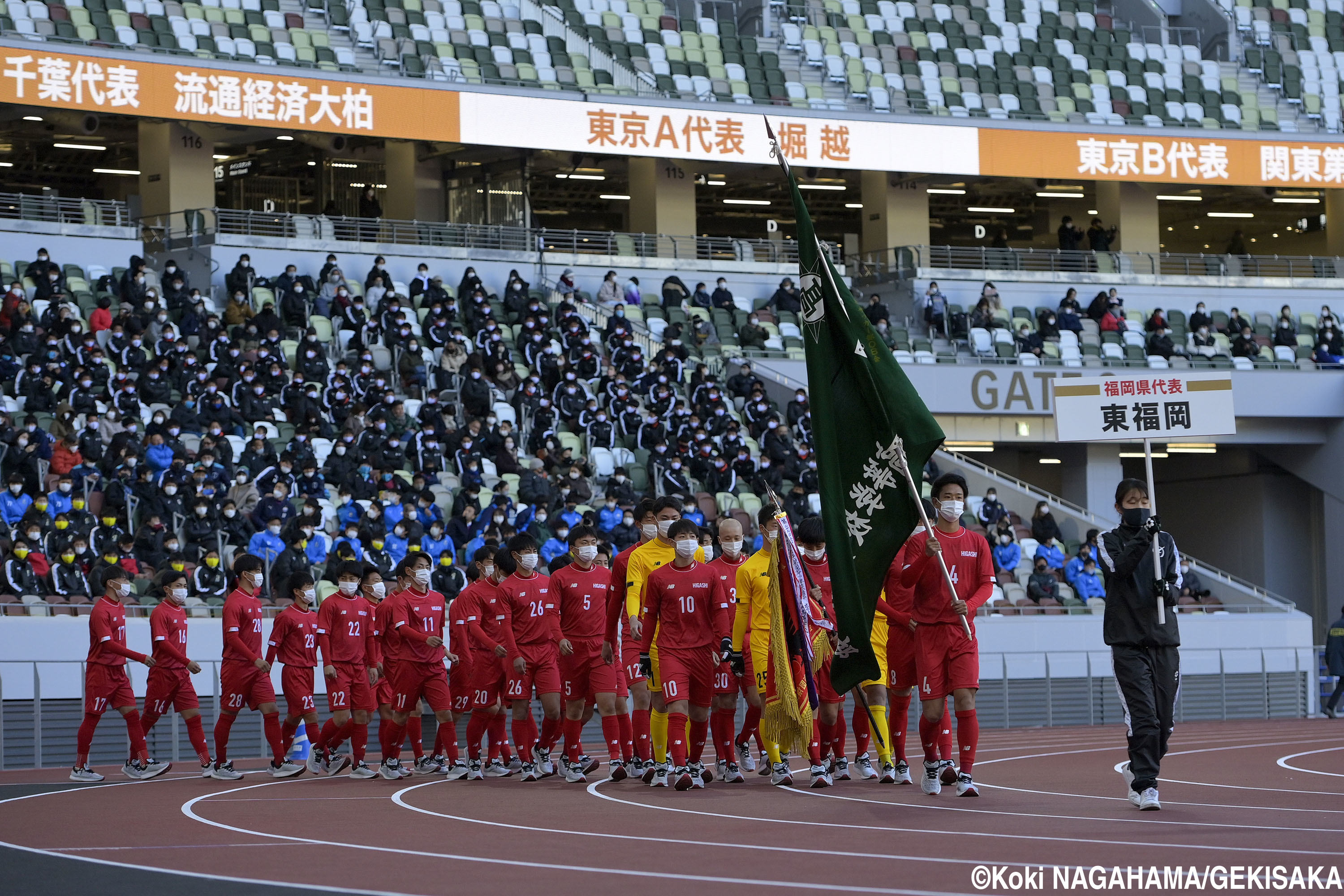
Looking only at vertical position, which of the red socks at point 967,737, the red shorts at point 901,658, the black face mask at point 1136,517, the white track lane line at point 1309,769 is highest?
the black face mask at point 1136,517

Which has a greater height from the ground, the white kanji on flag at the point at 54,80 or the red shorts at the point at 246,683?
the white kanji on flag at the point at 54,80

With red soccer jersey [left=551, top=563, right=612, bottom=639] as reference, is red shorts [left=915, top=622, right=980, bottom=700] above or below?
below

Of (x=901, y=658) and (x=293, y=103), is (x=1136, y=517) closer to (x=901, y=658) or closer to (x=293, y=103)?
(x=901, y=658)

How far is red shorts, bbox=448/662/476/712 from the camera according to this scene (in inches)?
602

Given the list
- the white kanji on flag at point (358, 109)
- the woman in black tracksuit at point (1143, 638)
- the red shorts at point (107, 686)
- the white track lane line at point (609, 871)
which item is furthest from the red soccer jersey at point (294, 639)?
the white kanji on flag at point (358, 109)

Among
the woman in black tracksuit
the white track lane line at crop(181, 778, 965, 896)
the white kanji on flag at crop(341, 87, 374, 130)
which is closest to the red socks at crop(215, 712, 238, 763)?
the white track lane line at crop(181, 778, 965, 896)

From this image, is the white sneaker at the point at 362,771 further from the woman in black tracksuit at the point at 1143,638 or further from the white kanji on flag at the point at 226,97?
the white kanji on flag at the point at 226,97

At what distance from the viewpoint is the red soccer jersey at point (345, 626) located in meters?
15.5

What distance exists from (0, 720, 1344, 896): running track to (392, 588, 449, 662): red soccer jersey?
0.99 m

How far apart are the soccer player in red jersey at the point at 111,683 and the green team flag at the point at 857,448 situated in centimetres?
719

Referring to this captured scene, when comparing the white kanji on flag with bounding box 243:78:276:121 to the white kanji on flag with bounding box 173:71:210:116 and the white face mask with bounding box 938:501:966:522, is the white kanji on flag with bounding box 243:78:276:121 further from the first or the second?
the white face mask with bounding box 938:501:966:522

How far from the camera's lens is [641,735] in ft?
45.9

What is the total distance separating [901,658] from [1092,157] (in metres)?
27.0

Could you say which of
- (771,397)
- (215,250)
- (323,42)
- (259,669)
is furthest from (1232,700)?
(323,42)
